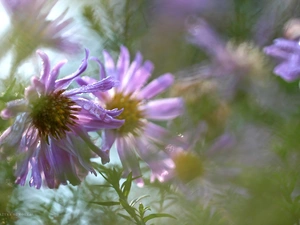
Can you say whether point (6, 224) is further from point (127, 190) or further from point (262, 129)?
point (262, 129)

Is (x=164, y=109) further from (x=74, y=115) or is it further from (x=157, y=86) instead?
(x=74, y=115)

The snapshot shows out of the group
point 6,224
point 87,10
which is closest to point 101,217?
point 6,224

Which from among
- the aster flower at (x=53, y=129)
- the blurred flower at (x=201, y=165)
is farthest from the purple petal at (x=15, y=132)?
the blurred flower at (x=201, y=165)

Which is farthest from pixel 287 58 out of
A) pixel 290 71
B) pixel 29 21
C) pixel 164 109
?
pixel 29 21

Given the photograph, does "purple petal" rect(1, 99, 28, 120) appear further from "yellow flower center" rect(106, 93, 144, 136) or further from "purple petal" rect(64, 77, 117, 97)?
"yellow flower center" rect(106, 93, 144, 136)

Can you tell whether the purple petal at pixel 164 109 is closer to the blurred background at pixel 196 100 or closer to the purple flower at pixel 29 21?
the blurred background at pixel 196 100

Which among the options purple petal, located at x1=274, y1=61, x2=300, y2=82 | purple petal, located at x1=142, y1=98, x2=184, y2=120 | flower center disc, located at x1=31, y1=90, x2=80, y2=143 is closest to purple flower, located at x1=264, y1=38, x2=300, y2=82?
purple petal, located at x1=274, y1=61, x2=300, y2=82
